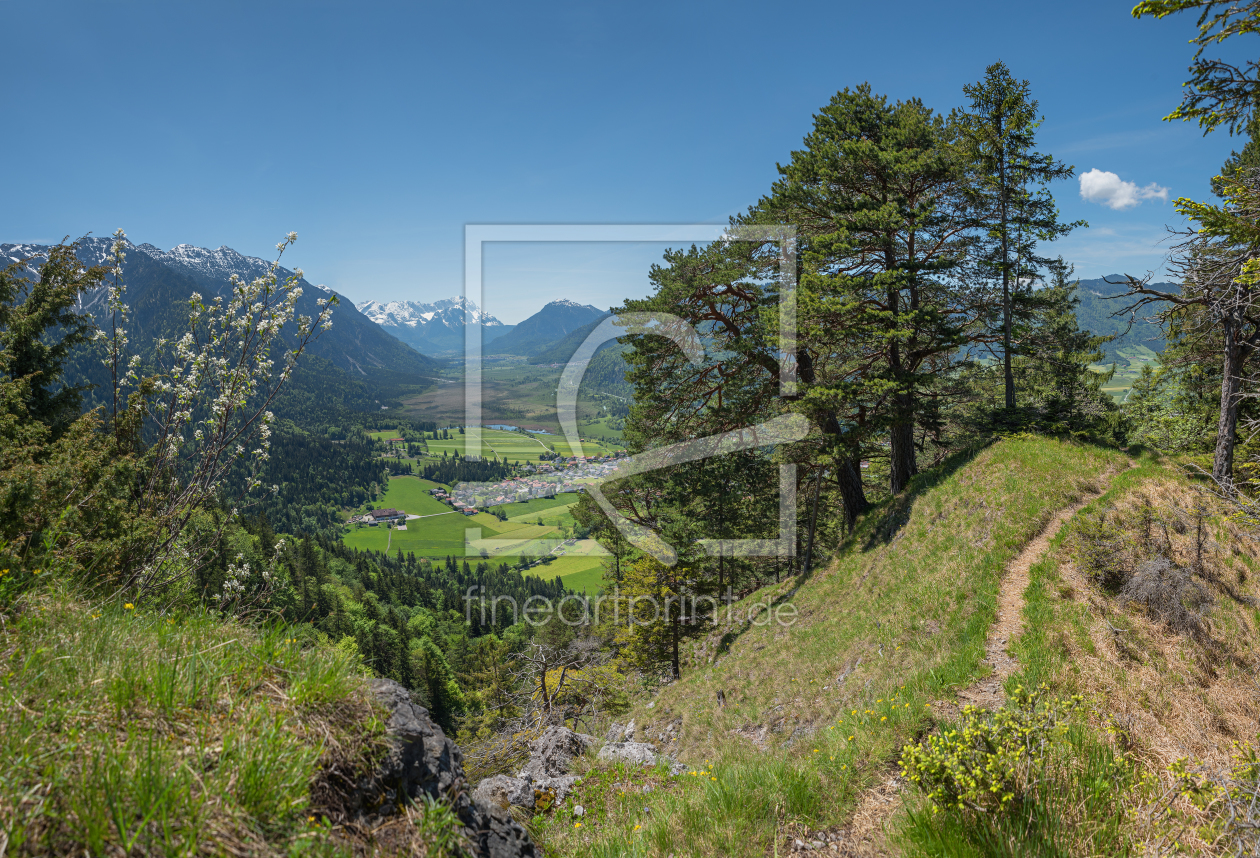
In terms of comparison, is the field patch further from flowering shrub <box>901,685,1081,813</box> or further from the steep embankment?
the steep embankment

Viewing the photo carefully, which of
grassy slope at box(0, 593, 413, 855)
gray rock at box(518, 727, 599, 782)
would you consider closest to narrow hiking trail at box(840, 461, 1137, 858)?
gray rock at box(518, 727, 599, 782)

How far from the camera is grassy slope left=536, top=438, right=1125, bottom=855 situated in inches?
185

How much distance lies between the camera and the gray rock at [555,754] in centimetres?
700

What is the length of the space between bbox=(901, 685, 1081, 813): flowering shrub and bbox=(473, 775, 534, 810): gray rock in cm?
419

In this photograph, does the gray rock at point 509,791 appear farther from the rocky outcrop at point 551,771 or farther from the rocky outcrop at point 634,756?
the rocky outcrop at point 634,756

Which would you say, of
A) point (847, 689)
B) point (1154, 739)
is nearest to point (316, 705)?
point (1154, 739)

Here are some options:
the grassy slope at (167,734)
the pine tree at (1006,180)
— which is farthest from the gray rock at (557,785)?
the pine tree at (1006,180)

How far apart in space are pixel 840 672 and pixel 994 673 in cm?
417

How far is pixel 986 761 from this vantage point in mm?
3830

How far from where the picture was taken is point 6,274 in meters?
14.5

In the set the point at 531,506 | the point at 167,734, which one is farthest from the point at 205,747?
the point at 531,506

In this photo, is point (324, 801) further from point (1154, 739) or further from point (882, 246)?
point (882, 246)

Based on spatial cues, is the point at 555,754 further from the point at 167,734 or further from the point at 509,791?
the point at 167,734

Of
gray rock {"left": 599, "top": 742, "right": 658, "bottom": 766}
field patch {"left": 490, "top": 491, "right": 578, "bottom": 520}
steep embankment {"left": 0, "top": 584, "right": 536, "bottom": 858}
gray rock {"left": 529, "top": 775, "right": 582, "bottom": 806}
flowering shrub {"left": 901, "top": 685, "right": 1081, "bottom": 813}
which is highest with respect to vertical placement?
steep embankment {"left": 0, "top": 584, "right": 536, "bottom": 858}
